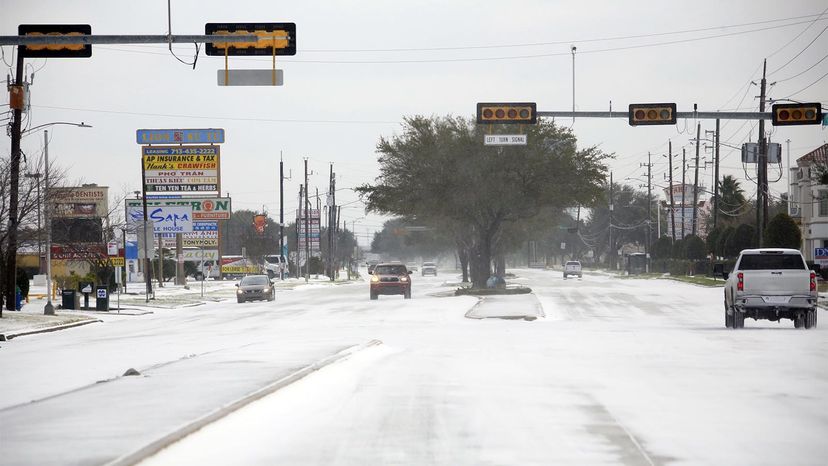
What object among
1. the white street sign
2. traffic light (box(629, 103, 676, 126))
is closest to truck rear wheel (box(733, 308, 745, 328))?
traffic light (box(629, 103, 676, 126))

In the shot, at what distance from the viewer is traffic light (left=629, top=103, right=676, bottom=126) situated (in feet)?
112

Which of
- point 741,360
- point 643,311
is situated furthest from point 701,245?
point 741,360

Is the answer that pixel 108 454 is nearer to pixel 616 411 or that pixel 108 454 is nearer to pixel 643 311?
pixel 616 411

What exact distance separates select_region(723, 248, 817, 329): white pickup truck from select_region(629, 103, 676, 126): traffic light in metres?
5.91

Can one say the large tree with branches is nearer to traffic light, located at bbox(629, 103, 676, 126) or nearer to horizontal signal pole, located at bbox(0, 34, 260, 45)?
traffic light, located at bbox(629, 103, 676, 126)

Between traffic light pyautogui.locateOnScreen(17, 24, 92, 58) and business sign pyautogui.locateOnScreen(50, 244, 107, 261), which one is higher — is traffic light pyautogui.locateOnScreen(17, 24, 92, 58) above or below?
above

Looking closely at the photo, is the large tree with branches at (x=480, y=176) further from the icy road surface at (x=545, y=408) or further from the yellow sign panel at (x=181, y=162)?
the icy road surface at (x=545, y=408)

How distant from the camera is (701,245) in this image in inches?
3723

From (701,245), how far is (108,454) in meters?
89.3

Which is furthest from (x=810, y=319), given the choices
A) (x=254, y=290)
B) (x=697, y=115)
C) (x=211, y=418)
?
(x=254, y=290)

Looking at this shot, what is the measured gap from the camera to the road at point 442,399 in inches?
389

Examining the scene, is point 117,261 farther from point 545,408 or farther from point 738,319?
point 545,408

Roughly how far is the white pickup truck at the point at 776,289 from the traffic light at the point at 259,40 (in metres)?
13.6

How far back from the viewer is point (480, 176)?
65625 mm
